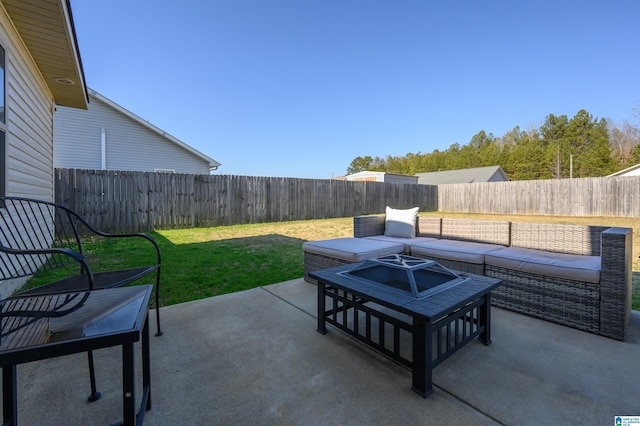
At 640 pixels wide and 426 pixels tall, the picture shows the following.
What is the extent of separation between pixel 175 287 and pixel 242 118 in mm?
15252

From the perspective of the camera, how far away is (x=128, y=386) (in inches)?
36.1

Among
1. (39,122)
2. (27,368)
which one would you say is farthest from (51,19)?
(27,368)

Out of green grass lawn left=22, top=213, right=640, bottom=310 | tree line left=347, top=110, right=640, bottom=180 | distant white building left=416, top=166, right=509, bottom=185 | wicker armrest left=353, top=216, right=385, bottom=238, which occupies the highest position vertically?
tree line left=347, top=110, right=640, bottom=180

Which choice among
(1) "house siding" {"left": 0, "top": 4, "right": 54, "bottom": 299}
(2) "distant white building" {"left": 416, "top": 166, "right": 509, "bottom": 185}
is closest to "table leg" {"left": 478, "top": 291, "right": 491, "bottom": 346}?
(1) "house siding" {"left": 0, "top": 4, "right": 54, "bottom": 299}

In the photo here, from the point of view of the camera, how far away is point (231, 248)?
5.53 meters

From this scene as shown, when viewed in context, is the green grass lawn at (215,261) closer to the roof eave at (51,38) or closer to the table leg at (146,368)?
the table leg at (146,368)

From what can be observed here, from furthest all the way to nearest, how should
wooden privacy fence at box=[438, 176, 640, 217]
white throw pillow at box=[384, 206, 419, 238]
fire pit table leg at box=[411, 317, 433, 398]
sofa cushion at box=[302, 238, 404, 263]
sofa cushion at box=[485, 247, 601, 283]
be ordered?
1. wooden privacy fence at box=[438, 176, 640, 217]
2. white throw pillow at box=[384, 206, 419, 238]
3. sofa cushion at box=[302, 238, 404, 263]
4. sofa cushion at box=[485, 247, 601, 283]
5. fire pit table leg at box=[411, 317, 433, 398]

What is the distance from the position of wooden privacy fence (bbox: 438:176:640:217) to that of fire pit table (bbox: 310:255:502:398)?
1458 cm

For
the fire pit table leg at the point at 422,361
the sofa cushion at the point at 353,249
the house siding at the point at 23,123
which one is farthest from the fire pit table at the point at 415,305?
the house siding at the point at 23,123

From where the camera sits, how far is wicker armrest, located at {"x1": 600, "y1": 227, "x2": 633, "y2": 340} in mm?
1962

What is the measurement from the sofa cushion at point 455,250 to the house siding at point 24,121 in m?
4.49

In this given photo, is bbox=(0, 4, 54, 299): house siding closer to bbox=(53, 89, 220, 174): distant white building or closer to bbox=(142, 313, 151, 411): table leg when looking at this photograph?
bbox=(142, 313, 151, 411): table leg

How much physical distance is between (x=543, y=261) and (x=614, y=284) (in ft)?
1.44

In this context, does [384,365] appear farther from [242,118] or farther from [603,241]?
[242,118]
